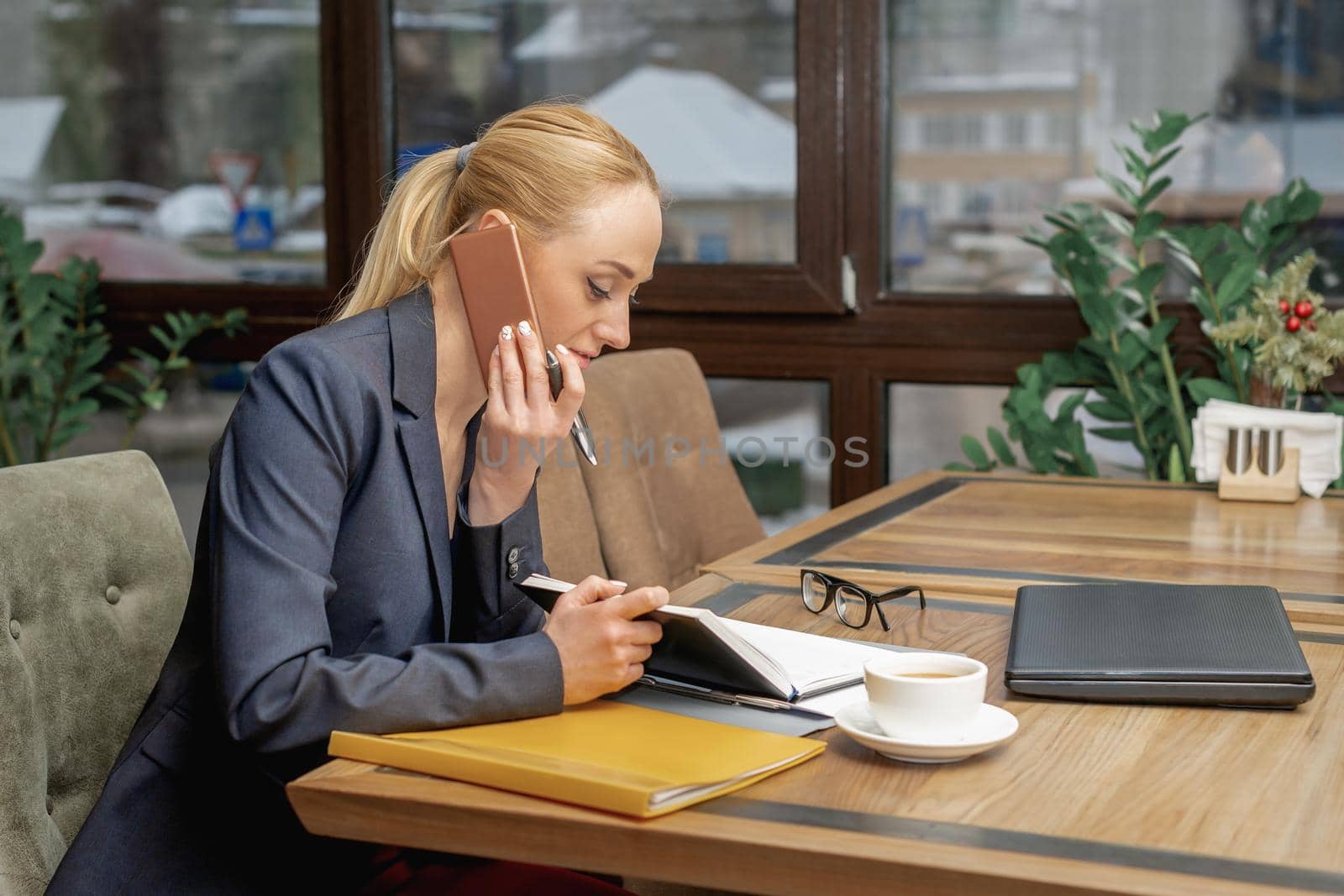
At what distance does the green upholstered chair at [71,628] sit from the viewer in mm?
1301

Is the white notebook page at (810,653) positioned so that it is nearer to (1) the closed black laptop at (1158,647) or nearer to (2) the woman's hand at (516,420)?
(1) the closed black laptop at (1158,647)

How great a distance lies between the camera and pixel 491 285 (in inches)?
55.1

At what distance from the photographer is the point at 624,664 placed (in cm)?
116

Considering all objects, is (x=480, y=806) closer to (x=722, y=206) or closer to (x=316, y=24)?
(x=722, y=206)

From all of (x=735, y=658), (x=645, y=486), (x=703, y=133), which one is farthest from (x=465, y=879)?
(x=703, y=133)

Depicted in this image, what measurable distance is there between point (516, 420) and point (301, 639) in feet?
1.03

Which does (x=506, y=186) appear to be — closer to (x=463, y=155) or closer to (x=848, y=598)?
(x=463, y=155)

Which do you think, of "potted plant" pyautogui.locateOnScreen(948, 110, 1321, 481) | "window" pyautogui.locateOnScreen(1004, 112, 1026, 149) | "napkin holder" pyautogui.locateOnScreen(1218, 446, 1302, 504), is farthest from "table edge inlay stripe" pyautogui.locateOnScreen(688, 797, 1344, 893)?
"window" pyautogui.locateOnScreen(1004, 112, 1026, 149)

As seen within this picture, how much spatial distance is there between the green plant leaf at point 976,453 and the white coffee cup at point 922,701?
194 cm

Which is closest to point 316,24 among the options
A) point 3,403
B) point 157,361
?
point 157,361

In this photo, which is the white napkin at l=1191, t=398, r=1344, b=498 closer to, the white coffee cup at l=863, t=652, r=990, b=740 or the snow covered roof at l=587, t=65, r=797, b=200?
the snow covered roof at l=587, t=65, r=797, b=200

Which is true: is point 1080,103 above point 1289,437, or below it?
above

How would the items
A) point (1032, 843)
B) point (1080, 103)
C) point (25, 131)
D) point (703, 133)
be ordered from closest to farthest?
1. point (1032, 843)
2. point (1080, 103)
3. point (703, 133)
4. point (25, 131)

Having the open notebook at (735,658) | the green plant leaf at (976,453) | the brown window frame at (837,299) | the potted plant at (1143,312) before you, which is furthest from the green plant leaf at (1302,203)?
the open notebook at (735,658)
